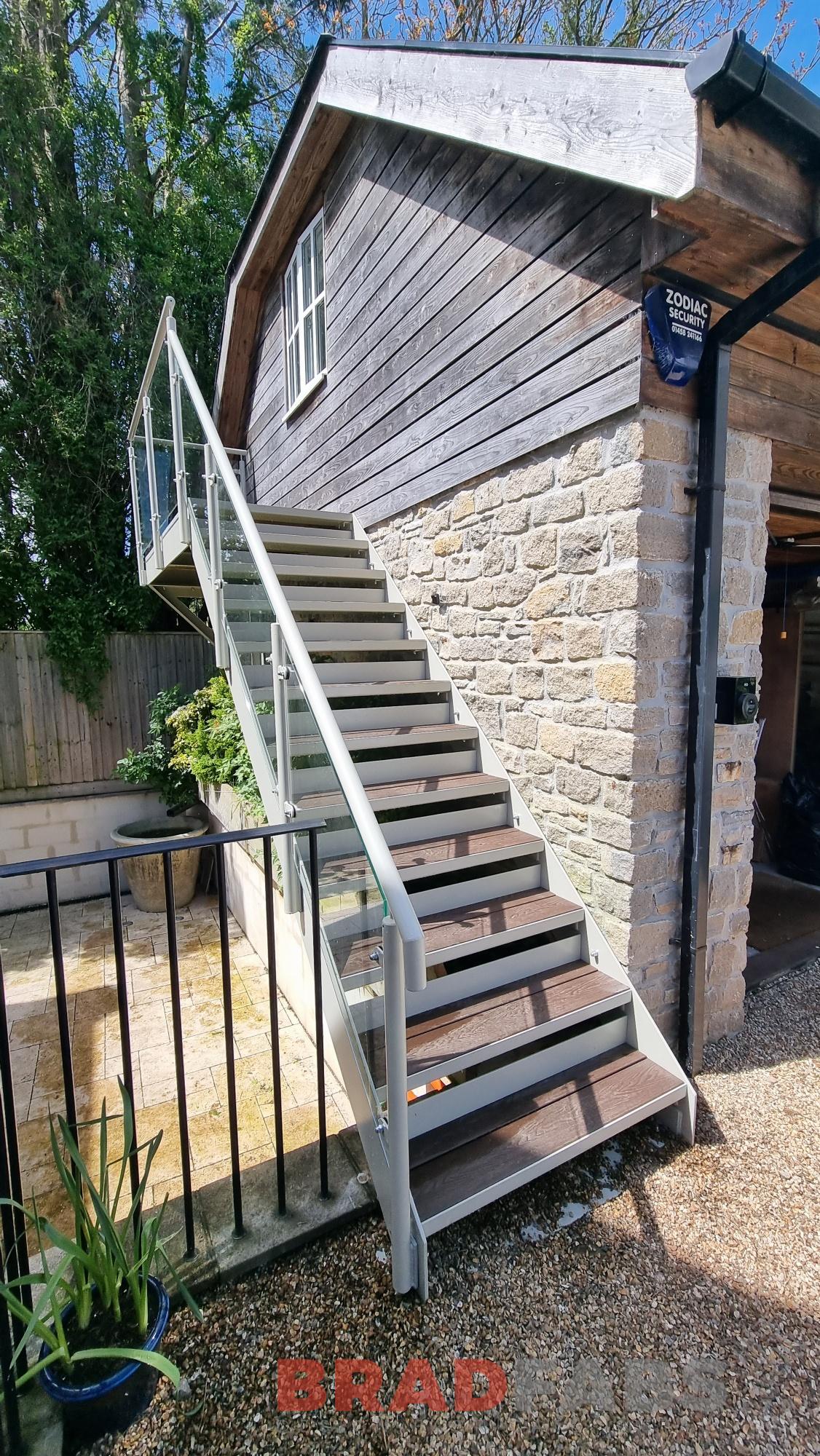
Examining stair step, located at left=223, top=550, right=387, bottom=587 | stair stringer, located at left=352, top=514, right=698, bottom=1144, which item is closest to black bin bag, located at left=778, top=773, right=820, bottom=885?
stair stringer, located at left=352, top=514, right=698, bottom=1144

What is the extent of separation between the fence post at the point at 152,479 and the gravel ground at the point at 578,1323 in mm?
4785

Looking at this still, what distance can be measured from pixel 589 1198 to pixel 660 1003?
80cm

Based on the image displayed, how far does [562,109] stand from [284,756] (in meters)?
2.48

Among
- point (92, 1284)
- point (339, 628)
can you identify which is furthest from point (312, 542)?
point (92, 1284)

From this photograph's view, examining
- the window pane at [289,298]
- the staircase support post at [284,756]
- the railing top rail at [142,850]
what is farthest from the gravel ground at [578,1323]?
the window pane at [289,298]

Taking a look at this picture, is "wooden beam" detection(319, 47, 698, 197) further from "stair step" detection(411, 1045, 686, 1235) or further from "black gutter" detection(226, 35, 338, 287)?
"stair step" detection(411, 1045, 686, 1235)

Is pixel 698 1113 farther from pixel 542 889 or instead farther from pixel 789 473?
pixel 789 473

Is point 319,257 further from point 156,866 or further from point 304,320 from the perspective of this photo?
point 156,866

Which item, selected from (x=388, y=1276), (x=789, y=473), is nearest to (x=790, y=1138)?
(x=388, y=1276)

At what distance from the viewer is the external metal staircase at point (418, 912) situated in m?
1.85

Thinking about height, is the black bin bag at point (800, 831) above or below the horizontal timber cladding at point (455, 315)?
below

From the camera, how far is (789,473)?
325 centimetres

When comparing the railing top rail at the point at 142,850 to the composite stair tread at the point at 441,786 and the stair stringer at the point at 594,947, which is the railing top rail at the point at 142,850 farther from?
the composite stair tread at the point at 441,786

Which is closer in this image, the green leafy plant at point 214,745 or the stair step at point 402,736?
the stair step at point 402,736
